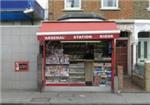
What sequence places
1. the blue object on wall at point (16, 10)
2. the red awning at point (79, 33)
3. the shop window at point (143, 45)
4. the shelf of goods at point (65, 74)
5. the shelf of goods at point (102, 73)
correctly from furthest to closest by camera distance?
the shop window at point (143, 45)
the blue object on wall at point (16, 10)
the shelf of goods at point (65, 74)
the shelf of goods at point (102, 73)
the red awning at point (79, 33)

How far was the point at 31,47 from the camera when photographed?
20.4 m

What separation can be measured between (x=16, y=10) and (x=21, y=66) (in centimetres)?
611

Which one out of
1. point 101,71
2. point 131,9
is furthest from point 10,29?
point 131,9

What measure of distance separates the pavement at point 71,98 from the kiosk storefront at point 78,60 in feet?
3.03

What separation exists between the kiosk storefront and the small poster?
2.89ft

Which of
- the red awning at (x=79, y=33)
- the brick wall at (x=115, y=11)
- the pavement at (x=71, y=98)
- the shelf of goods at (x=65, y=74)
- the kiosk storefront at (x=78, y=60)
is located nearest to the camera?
the pavement at (x=71, y=98)

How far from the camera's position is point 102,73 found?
20.1 meters

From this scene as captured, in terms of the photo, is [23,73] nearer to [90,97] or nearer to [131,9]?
[90,97]

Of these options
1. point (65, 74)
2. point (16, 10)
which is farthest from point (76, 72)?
point (16, 10)

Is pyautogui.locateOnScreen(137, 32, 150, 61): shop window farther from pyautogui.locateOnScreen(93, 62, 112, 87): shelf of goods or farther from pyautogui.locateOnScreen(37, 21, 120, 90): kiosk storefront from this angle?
pyautogui.locateOnScreen(93, 62, 112, 87): shelf of goods

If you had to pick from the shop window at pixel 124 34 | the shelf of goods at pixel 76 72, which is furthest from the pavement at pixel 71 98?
the shop window at pixel 124 34

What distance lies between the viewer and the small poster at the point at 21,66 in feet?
67.0

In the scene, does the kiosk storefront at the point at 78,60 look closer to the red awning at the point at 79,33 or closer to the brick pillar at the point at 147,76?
the red awning at the point at 79,33

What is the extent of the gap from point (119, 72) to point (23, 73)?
14.2ft
